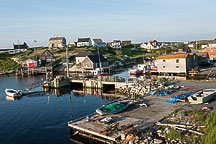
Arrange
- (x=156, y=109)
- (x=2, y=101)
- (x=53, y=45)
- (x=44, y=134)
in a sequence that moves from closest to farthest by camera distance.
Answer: (x=44, y=134)
(x=156, y=109)
(x=2, y=101)
(x=53, y=45)

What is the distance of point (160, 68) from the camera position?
6475 centimetres

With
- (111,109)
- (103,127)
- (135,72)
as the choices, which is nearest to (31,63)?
(135,72)

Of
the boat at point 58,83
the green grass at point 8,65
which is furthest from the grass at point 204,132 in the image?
the green grass at point 8,65

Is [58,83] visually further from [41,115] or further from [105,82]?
[41,115]

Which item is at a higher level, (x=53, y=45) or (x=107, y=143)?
(x=53, y=45)

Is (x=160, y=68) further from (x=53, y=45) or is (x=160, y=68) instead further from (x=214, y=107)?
(x=53, y=45)

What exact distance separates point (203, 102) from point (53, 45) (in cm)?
14594

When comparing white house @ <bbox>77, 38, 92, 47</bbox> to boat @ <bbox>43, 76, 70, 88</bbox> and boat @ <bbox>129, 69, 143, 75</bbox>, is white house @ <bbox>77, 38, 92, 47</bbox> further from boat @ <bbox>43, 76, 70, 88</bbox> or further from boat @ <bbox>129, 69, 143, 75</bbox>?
boat @ <bbox>43, 76, 70, 88</bbox>

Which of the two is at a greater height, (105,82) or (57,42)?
(57,42)

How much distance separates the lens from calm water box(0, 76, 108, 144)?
23.8m

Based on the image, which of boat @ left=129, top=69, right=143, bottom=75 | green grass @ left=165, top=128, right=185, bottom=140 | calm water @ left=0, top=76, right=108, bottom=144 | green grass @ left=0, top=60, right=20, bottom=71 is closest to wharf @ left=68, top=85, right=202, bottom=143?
calm water @ left=0, top=76, right=108, bottom=144

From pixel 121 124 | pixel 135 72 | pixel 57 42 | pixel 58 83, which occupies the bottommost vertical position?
pixel 121 124

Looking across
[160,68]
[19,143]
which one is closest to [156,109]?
[19,143]

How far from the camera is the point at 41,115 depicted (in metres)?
32.0
